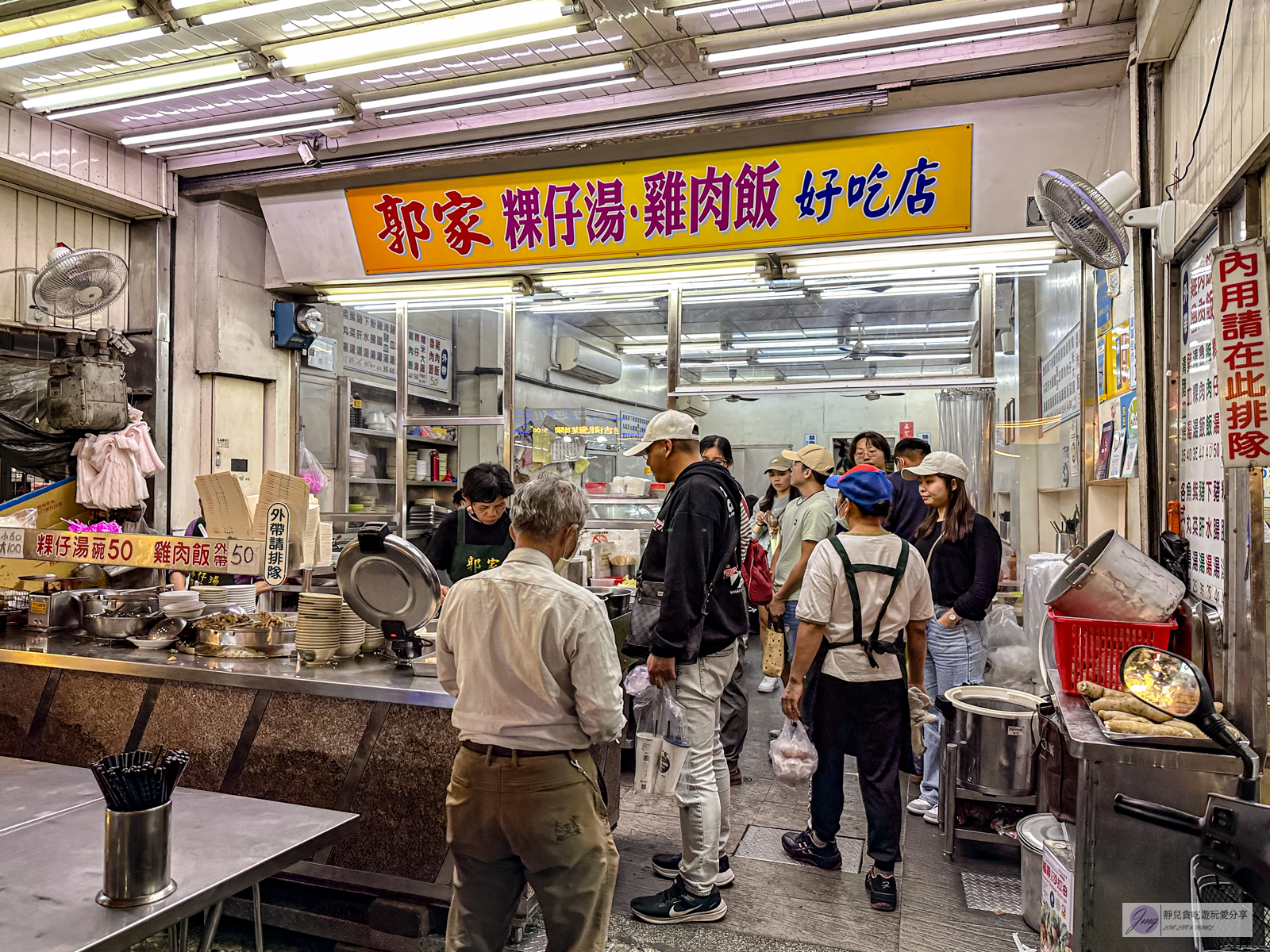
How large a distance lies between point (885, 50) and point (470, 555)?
387 centimetres

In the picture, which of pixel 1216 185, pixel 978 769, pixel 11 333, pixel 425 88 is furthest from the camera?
pixel 11 333

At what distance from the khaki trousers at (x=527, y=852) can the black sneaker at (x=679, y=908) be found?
109cm

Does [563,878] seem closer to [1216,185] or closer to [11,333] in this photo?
[1216,185]

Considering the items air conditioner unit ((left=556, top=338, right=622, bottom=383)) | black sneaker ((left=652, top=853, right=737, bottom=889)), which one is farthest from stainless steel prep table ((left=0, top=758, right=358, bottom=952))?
air conditioner unit ((left=556, top=338, right=622, bottom=383))

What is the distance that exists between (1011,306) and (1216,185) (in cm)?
294

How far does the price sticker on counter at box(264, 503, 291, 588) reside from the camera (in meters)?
3.53

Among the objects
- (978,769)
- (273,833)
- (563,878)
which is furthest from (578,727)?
(978,769)

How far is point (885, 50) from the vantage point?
5.07m

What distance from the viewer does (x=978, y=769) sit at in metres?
3.91

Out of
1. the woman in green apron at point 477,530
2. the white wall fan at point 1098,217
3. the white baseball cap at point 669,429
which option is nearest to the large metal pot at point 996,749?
the white baseball cap at point 669,429

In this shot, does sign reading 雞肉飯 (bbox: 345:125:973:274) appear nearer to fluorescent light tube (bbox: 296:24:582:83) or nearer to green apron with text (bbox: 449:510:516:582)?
fluorescent light tube (bbox: 296:24:582:83)

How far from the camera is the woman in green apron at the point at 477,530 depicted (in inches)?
186

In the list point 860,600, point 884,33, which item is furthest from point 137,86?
point 860,600

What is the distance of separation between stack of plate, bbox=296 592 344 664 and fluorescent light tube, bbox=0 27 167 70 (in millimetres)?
3631
